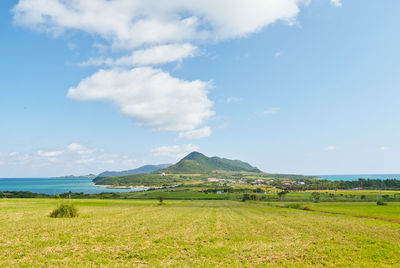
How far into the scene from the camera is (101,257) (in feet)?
67.2

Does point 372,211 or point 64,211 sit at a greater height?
point 64,211

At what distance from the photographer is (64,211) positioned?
157 ft

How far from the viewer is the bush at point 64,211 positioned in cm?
4750

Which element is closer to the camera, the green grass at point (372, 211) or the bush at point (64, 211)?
the bush at point (64, 211)

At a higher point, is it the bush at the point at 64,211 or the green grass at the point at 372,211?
the bush at the point at 64,211

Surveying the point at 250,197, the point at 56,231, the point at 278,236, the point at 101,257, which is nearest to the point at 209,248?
the point at 101,257

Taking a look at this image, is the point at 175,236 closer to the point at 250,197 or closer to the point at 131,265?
the point at 131,265

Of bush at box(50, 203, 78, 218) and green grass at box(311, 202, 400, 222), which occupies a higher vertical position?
bush at box(50, 203, 78, 218)

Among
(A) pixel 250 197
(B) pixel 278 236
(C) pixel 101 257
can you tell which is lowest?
(A) pixel 250 197

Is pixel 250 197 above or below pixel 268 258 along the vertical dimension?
below

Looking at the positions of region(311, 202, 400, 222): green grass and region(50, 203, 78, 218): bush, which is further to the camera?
region(311, 202, 400, 222): green grass

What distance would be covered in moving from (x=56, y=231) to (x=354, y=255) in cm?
3341

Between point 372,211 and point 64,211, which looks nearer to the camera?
point 64,211

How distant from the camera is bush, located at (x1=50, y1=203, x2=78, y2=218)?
156ft
